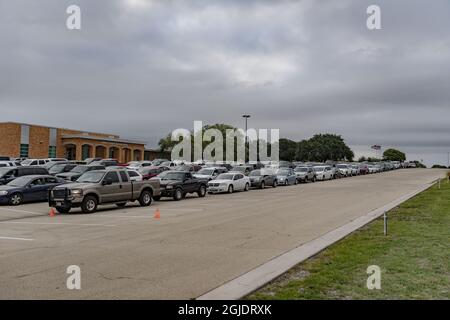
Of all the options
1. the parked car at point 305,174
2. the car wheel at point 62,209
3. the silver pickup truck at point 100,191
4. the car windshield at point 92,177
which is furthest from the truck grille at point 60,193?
the parked car at point 305,174

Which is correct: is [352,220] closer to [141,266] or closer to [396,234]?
[396,234]

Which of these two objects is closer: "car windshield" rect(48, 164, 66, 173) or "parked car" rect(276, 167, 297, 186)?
"car windshield" rect(48, 164, 66, 173)

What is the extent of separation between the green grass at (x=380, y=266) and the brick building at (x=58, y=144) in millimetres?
58894

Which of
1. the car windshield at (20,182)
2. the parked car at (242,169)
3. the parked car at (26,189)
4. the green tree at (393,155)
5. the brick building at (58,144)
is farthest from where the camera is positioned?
the green tree at (393,155)

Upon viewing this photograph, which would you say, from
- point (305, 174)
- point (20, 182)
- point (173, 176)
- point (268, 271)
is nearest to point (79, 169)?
point (173, 176)

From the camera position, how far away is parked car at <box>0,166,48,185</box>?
2610 centimetres

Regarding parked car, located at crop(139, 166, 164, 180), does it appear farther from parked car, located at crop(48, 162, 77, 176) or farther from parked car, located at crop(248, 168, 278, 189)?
parked car, located at crop(248, 168, 278, 189)

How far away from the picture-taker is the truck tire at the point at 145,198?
73.3ft

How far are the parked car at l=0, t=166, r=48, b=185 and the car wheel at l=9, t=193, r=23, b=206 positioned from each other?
3.64 metres

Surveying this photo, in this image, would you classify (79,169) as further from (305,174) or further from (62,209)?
(305,174)

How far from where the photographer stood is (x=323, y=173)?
52469 millimetres

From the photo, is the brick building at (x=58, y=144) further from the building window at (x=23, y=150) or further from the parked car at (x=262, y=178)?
the parked car at (x=262, y=178)

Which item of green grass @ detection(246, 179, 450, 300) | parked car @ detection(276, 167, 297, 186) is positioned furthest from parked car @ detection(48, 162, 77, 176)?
green grass @ detection(246, 179, 450, 300)
